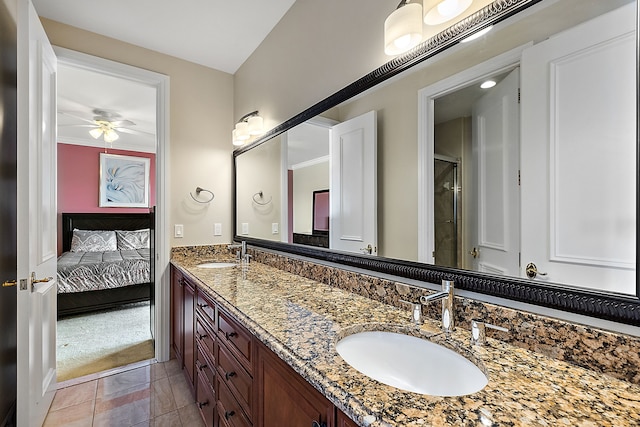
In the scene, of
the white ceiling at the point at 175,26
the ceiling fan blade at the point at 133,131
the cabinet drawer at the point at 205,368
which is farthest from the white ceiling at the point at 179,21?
the ceiling fan blade at the point at 133,131

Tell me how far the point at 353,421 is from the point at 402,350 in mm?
397

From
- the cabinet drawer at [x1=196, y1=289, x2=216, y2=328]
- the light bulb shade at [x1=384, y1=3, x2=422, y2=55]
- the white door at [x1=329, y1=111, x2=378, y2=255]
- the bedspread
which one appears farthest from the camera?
the bedspread

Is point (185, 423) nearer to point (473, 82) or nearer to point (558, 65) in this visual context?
point (473, 82)

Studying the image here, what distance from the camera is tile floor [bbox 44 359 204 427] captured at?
6.24ft

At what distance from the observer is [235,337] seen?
4.25ft

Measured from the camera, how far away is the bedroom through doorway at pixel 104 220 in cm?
293

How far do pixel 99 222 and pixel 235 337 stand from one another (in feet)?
18.1

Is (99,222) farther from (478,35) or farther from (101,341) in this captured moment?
(478,35)

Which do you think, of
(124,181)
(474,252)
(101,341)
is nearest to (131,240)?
(124,181)

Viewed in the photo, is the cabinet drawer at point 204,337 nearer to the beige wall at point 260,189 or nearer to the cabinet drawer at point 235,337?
the cabinet drawer at point 235,337

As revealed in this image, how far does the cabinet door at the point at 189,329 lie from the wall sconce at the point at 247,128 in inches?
50.7

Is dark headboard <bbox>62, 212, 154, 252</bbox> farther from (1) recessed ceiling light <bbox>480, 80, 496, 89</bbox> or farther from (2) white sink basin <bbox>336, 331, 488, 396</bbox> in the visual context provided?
(1) recessed ceiling light <bbox>480, 80, 496, 89</bbox>

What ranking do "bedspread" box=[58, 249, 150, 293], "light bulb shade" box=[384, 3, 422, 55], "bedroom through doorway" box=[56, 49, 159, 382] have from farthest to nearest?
1. "bedspread" box=[58, 249, 150, 293]
2. "bedroom through doorway" box=[56, 49, 159, 382]
3. "light bulb shade" box=[384, 3, 422, 55]

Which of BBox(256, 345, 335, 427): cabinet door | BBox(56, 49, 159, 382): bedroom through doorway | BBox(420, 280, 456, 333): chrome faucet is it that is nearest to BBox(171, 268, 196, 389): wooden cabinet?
BBox(56, 49, 159, 382): bedroom through doorway
